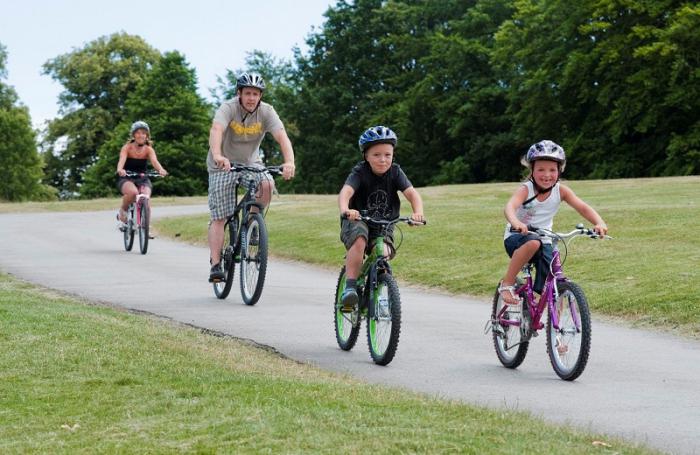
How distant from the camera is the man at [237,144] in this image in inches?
481

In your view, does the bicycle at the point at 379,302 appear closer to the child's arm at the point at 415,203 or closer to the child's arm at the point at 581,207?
the child's arm at the point at 415,203

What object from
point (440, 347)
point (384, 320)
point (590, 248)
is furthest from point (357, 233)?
point (590, 248)

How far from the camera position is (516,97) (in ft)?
205

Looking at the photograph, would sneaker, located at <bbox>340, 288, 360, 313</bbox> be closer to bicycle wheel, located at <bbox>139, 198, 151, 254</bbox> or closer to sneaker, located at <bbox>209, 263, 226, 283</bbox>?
sneaker, located at <bbox>209, 263, 226, 283</bbox>

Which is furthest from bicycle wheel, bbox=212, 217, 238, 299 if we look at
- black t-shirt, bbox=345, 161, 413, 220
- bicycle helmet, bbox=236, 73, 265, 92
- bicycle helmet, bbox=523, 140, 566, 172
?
bicycle helmet, bbox=523, 140, 566, 172

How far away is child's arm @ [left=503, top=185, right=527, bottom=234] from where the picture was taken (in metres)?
8.31

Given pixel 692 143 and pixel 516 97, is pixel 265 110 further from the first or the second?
pixel 516 97

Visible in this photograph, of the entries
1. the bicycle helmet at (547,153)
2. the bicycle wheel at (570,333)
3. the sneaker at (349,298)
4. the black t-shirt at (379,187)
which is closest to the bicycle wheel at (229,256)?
the sneaker at (349,298)

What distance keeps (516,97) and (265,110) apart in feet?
168

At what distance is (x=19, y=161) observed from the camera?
88.1 m

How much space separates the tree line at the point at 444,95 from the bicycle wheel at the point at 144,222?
3397 centimetres

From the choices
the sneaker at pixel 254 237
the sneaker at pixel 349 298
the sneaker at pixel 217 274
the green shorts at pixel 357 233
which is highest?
the green shorts at pixel 357 233

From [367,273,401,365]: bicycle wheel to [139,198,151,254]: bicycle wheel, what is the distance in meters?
11.2

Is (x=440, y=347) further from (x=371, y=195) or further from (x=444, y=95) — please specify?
(x=444, y=95)
